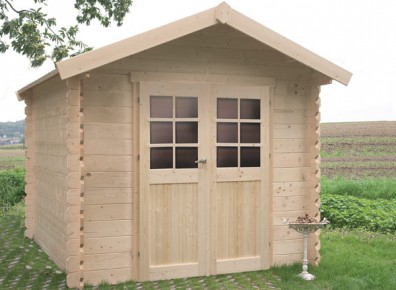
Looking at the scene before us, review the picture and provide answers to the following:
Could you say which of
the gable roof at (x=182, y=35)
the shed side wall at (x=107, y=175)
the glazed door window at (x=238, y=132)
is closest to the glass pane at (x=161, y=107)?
the shed side wall at (x=107, y=175)

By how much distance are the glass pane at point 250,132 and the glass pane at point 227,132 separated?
0.10 m

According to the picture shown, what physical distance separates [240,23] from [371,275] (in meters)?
3.45

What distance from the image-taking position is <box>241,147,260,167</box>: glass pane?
21.8 feet

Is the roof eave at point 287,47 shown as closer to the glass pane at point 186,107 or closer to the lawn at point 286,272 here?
the glass pane at point 186,107

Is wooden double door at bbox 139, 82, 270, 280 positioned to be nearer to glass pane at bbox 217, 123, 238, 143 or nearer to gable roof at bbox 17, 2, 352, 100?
glass pane at bbox 217, 123, 238, 143

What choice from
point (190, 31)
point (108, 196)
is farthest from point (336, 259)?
point (190, 31)

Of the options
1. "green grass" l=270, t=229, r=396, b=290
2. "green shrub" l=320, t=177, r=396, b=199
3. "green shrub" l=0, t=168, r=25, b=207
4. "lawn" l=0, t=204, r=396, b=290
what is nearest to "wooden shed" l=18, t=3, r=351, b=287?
"lawn" l=0, t=204, r=396, b=290

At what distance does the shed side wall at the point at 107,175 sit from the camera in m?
6.10

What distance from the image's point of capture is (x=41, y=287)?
6207 millimetres

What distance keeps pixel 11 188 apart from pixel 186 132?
939 cm

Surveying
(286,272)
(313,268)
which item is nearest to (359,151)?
(313,268)

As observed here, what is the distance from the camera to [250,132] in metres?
6.67

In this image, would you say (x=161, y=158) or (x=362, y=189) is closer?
(x=161, y=158)

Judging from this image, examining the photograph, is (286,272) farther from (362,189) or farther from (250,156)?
(362,189)
